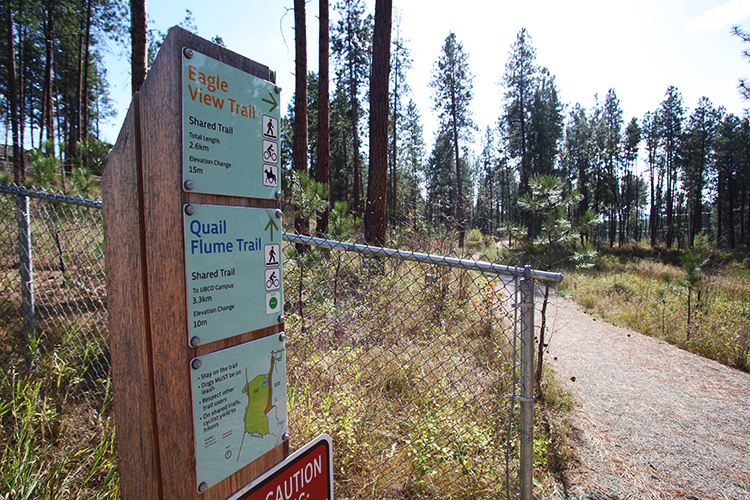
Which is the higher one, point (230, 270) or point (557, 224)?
point (557, 224)

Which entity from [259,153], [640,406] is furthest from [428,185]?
[259,153]

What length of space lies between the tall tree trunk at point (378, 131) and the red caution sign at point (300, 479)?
5.24 meters

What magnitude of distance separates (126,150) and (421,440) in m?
2.25

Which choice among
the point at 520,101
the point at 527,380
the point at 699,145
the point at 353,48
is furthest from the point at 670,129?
the point at 527,380

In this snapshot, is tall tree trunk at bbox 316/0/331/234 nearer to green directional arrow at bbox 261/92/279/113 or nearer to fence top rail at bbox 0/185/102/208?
fence top rail at bbox 0/185/102/208

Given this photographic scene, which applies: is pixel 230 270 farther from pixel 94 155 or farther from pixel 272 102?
pixel 94 155

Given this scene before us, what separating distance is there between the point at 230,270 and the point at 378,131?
600 cm

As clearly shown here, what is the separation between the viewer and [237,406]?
3.03ft

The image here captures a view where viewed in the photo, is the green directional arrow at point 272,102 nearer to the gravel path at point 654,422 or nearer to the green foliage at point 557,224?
the gravel path at point 654,422

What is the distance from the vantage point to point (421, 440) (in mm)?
2283

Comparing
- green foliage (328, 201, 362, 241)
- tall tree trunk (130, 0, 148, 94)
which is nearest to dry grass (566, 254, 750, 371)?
green foliage (328, 201, 362, 241)

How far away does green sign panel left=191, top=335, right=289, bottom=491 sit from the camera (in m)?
0.85

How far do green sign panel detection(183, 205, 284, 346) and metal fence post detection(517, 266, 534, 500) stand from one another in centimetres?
112

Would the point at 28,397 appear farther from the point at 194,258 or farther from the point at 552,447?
the point at 552,447
